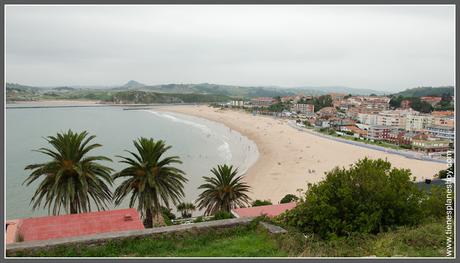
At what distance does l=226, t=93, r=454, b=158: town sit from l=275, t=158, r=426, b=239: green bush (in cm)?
4269

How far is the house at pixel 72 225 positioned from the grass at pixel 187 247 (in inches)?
86.5

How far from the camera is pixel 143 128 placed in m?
83.8

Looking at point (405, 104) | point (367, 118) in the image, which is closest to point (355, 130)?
point (367, 118)

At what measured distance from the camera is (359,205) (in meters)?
9.94

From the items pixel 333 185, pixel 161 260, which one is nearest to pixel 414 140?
pixel 333 185

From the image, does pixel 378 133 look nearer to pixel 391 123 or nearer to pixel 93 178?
pixel 391 123

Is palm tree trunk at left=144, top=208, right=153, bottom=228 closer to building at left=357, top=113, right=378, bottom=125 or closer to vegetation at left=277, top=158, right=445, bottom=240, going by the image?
vegetation at left=277, top=158, right=445, bottom=240

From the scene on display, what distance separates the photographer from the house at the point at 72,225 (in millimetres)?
10820

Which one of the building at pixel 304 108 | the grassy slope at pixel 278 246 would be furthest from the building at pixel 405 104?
the grassy slope at pixel 278 246

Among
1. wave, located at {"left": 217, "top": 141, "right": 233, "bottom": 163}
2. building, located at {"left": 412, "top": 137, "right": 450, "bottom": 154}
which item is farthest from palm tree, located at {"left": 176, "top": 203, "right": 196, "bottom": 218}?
building, located at {"left": 412, "top": 137, "right": 450, "bottom": 154}

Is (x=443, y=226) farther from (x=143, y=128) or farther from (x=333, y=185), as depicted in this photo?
(x=143, y=128)

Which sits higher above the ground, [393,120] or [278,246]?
[278,246]

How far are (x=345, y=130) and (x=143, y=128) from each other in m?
44.8

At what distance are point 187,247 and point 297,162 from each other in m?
39.6
